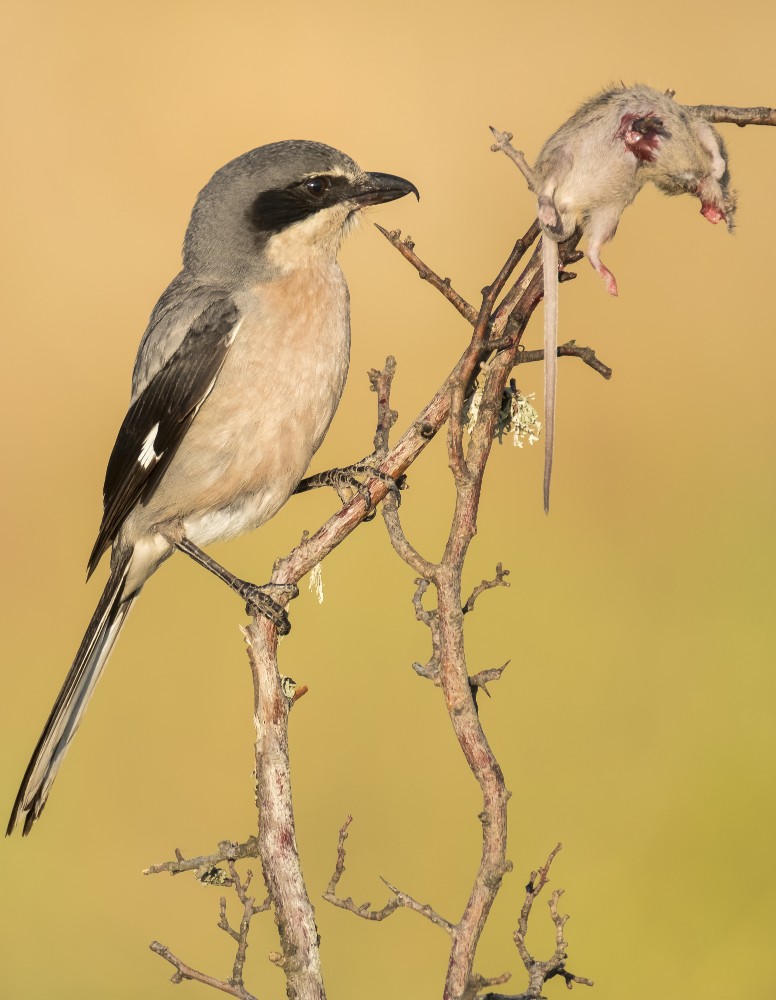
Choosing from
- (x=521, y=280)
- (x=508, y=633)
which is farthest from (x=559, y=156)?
(x=508, y=633)

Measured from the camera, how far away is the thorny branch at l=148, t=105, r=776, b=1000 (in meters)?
1.90

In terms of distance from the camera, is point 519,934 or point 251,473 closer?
point 519,934

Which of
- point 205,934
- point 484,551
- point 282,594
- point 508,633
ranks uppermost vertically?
point 484,551

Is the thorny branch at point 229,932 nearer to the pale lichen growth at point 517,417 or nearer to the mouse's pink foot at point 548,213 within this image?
the pale lichen growth at point 517,417

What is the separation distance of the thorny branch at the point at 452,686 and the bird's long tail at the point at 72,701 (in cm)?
91

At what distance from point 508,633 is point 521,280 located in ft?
9.60

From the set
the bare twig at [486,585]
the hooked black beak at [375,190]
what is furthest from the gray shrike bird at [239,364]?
the bare twig at [486,585]

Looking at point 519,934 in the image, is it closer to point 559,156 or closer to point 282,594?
point 282,594

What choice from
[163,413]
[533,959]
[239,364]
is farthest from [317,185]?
[533,959]

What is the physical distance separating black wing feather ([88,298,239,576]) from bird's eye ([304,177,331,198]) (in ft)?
1.24

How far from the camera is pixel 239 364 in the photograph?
10.9 feet

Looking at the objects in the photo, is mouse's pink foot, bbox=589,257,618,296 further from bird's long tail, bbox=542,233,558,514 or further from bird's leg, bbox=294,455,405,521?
bird's leg, bbox=294,455,405,521

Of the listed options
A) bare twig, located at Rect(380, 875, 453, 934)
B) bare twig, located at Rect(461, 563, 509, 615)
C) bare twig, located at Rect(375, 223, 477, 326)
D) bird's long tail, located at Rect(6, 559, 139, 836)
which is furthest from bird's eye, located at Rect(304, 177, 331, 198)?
bare twig, located at Rect(380, 875, 453, 934)

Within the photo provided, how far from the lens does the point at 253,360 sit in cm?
330
